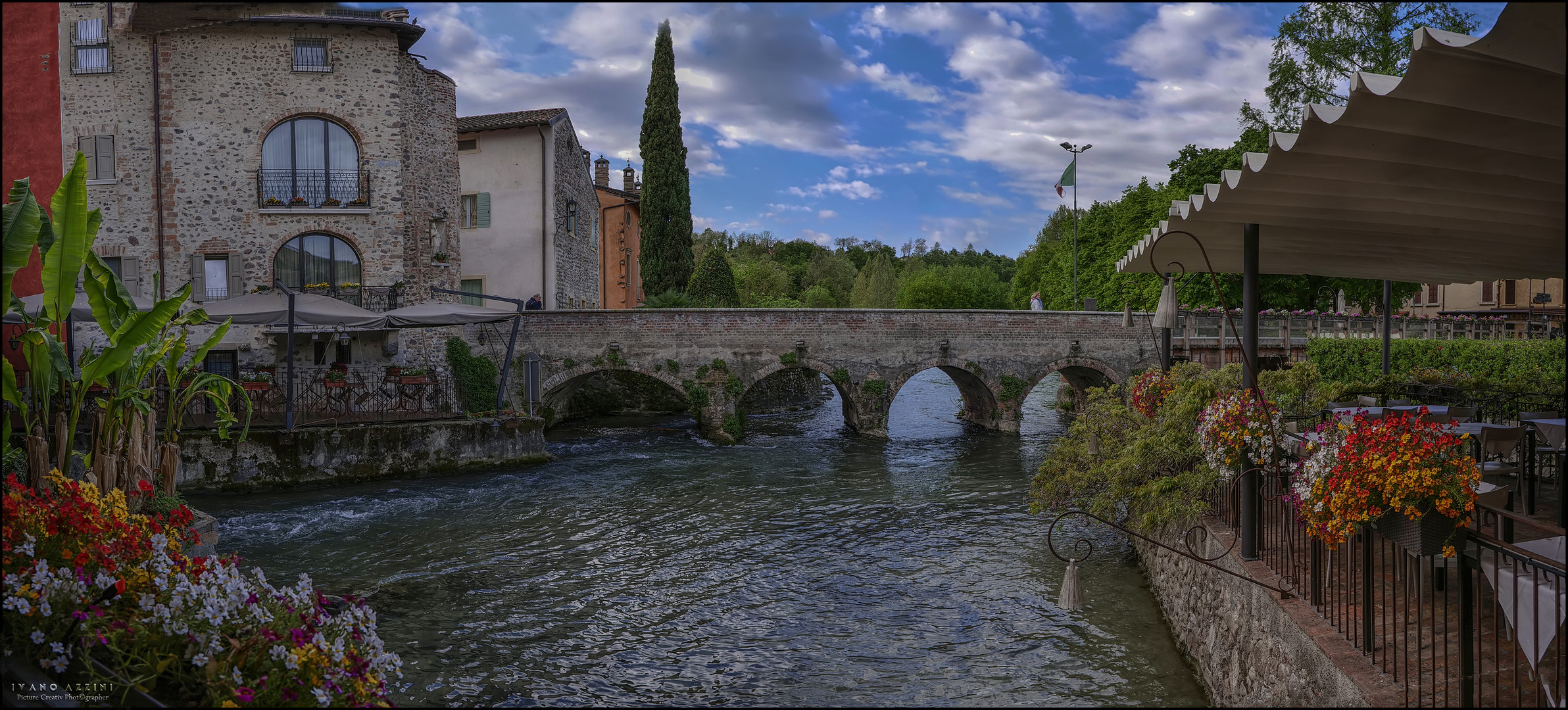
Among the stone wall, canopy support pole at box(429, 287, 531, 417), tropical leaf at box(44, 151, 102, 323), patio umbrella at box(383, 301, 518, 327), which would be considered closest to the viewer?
tropical leaf at box(44, 151, 102, 323)

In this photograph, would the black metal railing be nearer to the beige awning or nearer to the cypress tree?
the cypress tree

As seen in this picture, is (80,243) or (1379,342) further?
(1379,342)

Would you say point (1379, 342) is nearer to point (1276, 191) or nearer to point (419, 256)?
point (1276, 191)

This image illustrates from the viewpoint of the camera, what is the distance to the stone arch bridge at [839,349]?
22891 millimetres

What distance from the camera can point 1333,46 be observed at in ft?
74.9

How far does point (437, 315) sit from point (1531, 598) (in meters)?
17.1

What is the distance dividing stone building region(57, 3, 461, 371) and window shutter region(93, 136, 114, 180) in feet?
0.10

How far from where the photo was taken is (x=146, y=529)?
5.25 m

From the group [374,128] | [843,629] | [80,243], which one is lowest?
[843,629]

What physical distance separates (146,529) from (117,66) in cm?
1939

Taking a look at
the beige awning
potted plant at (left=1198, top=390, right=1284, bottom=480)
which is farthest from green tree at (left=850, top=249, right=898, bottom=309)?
potted plant at (left=1198, top=390, right=1284, bottom=480)

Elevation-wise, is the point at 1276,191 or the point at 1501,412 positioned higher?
the point at 1276,191

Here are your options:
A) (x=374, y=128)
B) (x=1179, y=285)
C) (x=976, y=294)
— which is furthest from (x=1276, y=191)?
(x=976, y=294)

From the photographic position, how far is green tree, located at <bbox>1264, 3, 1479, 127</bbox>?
22.2m
